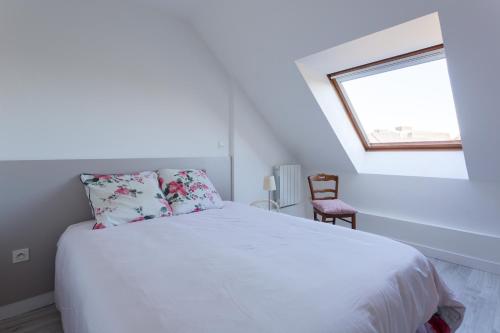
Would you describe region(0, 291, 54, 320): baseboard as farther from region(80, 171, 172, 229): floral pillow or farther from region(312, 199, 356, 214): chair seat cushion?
region(312, 199, 356, 214): chair seat cushion

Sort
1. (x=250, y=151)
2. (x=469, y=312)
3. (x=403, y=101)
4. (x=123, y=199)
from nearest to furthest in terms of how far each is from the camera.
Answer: (x=469, y=312), (x=123, y=199), (x=403, y=101), (x=250, y=151)

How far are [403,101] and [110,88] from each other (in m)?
2.81

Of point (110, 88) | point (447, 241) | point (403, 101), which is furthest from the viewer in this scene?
point (403, 101)

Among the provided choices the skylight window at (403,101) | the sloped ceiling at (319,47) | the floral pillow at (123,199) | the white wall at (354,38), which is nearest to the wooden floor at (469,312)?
the white wall at (354,38)

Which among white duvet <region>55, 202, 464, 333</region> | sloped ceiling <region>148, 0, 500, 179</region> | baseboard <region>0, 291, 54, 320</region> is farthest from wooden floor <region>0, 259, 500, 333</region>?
sloped ceiling <region>148, 0, 500, 179</region>

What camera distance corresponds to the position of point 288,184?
3611 millimetres

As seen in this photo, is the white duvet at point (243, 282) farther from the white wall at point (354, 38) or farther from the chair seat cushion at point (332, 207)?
the white wall at point (354, 38)

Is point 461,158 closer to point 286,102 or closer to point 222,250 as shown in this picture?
point 286,102

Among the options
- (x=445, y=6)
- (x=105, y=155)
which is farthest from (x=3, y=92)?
(x=445, y=6)

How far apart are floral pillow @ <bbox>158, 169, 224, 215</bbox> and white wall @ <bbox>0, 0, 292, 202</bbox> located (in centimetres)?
32

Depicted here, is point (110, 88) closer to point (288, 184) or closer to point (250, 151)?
point (250, 151)

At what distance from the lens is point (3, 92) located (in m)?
1.82

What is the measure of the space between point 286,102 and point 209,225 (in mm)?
1750

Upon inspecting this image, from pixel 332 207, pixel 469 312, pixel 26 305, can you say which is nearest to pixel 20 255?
pixel 26 305
